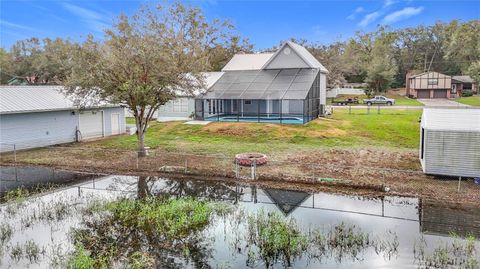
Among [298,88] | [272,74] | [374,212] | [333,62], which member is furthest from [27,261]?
[333,62]

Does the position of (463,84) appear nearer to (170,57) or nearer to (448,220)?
(170,57)

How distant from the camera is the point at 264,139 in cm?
2431

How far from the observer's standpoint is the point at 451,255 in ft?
29.4

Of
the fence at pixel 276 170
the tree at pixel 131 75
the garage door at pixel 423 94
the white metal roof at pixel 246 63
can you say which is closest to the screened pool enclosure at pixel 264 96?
the white metal roof at pixel 246 63

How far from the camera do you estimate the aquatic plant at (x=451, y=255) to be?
27.9 feet

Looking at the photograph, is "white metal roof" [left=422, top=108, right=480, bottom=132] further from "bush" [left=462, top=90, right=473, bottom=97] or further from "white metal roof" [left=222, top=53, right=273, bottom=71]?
"bush" [left=462, top=90, right=473, bottom=97]

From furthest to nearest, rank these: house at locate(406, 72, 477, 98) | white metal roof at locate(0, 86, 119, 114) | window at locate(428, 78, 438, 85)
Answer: window at locate(428, 78, 438, 85) → house at locate(406, 72, 477, 98) → white metal roof at locate(0, 86, 119, 114)

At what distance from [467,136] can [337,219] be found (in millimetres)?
6982

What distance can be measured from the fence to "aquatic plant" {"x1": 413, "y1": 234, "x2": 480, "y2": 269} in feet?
13.0

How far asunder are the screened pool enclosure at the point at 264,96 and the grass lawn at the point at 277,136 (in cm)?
258

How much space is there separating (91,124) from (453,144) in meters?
21.7

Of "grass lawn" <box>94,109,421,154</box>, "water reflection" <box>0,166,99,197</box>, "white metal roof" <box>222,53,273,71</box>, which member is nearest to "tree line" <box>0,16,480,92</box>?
"white metal roof" <box>222,53,273,71</box>

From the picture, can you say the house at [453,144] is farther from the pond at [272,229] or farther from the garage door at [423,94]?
the garage door at [423,94]

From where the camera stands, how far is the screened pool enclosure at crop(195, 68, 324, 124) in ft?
98.6
